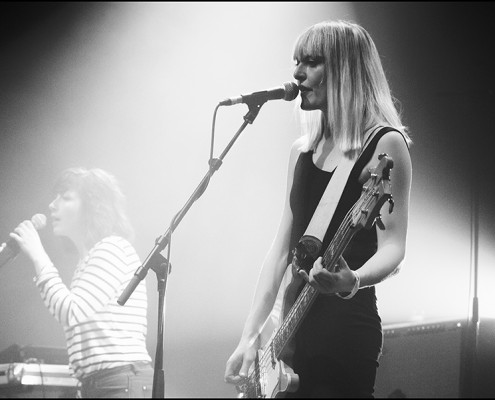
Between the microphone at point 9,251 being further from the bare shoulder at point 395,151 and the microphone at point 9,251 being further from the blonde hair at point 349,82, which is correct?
the bare shoulder at point 395,151

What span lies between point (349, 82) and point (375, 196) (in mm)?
554

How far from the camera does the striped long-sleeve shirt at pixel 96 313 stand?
3.04 m

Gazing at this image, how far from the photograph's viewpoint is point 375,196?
177 cm

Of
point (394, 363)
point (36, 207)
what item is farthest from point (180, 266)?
point (394, 363)

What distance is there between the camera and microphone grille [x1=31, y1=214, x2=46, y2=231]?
3.33 m

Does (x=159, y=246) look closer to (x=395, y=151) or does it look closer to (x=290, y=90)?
(x=290, y=90)

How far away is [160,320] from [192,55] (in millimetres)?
2257

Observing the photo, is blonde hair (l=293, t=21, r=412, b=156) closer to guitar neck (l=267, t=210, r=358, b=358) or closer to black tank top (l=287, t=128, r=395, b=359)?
black tank top (l=287, t=128, r=395, b=359)

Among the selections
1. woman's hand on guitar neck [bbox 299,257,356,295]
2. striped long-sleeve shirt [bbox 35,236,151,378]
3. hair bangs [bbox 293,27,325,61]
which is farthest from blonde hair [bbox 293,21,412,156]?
striped long-sleeve shirt [bbox 35,236,151,378]

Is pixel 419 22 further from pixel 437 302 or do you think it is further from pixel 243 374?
pixel 243 374

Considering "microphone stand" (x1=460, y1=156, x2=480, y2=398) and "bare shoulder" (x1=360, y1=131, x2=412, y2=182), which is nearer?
"bare shoulder" (x1=360, y1=131, x2=412, y2=182)

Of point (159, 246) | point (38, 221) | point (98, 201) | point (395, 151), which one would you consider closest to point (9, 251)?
point (38, 221)

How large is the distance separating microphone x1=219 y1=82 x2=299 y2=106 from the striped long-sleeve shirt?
3.94 feet

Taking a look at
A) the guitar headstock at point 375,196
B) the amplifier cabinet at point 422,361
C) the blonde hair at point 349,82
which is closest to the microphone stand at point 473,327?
the amplifier cabinet at point 422,361
